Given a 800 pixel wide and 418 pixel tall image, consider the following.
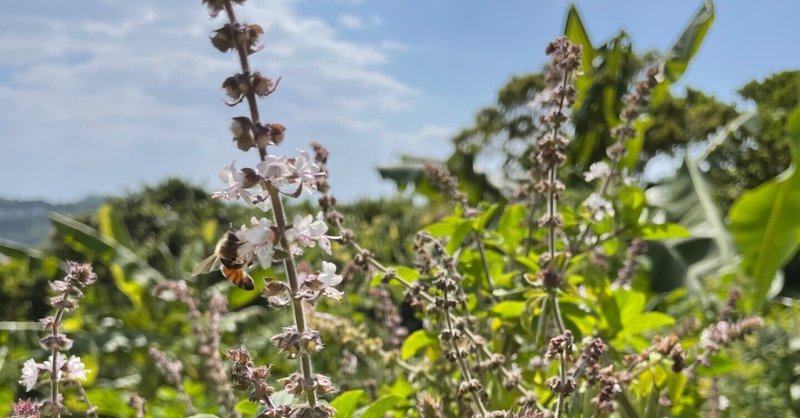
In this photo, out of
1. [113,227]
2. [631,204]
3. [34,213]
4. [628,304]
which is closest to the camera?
[628,304]

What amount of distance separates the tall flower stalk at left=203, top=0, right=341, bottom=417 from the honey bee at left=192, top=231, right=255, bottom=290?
62 mm

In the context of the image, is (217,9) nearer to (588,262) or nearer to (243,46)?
(243,46)

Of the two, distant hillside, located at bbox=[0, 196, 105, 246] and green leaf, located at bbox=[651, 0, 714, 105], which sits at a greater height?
distant hillside, located at bbox=[0, 196, 105, 246]

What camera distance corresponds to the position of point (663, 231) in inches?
82.7

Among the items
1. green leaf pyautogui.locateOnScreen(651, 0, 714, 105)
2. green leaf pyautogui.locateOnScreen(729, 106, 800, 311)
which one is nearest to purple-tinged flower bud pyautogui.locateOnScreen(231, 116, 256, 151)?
green leaf pyautogui.locateOnScreen(729, 106, 800, 311)

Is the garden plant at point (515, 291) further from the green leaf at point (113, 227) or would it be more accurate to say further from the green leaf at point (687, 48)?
the green leaf at point (113, 227)

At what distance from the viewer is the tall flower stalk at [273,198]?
1013 millimetres

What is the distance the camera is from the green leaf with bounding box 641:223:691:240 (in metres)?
2.10

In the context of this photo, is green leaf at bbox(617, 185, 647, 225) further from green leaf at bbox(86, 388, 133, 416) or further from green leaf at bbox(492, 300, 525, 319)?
green leaf at bbox(86, 388, 133, 416)

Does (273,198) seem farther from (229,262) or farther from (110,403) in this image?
(110,403)

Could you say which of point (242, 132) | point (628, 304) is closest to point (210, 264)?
point (242, 132)

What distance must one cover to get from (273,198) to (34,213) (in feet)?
47.2

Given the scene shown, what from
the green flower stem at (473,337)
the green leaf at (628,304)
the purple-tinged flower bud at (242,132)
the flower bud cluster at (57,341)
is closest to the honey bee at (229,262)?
the purple-tinged flower bud at (242,132)

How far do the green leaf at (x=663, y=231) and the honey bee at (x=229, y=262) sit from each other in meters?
1.16
